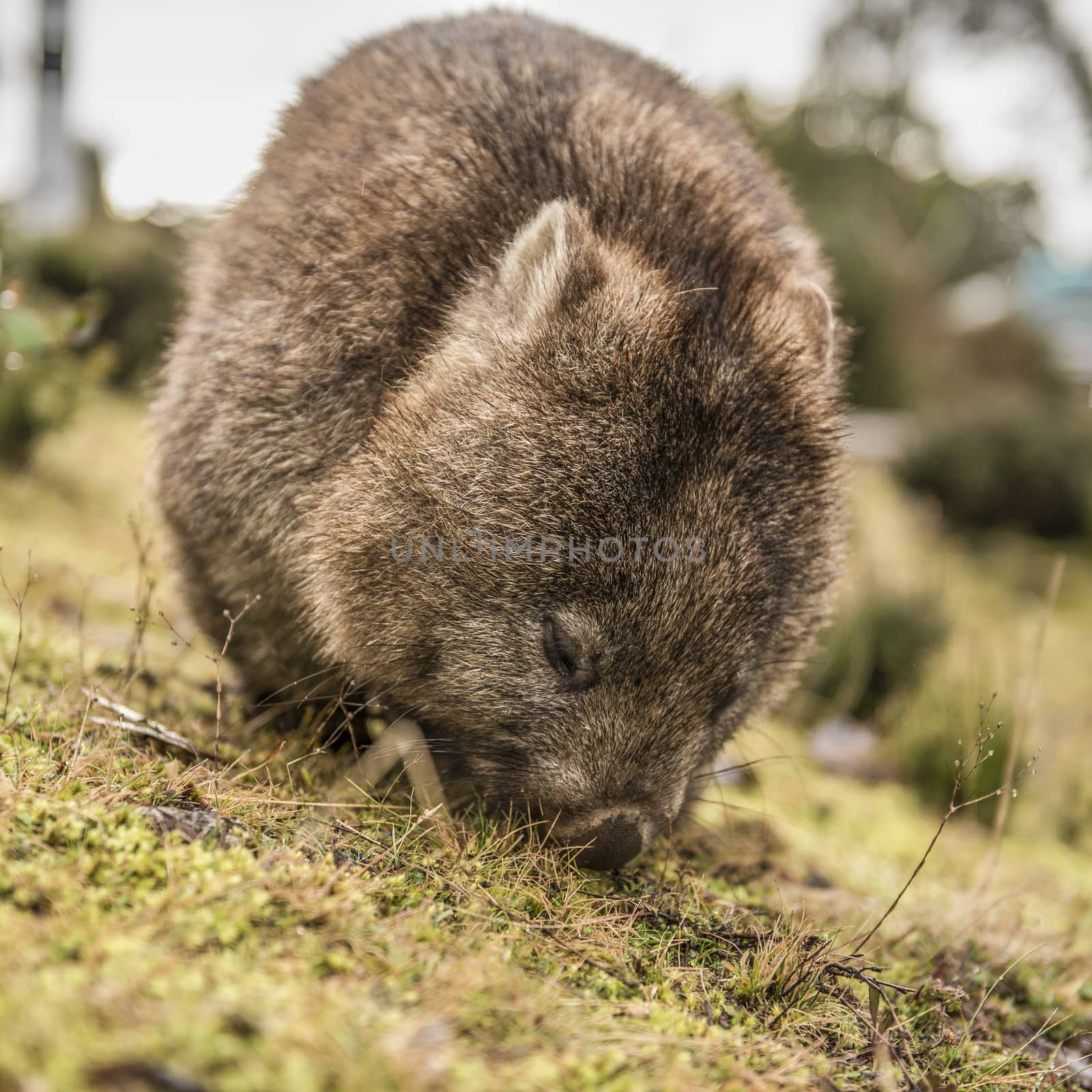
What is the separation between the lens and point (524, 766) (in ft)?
8.73

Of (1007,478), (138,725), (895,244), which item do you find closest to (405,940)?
(138,725)

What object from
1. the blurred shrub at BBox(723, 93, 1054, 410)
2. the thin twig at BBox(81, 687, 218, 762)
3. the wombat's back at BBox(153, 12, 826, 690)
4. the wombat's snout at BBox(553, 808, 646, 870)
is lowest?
the thin twig at BBox(81, 687, 218, 762)

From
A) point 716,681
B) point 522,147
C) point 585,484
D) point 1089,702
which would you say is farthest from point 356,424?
point 1089,702

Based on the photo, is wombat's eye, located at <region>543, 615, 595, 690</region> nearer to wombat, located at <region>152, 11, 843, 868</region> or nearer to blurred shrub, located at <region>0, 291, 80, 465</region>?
wombat, located at <region>152, 11, 843, 868</region>

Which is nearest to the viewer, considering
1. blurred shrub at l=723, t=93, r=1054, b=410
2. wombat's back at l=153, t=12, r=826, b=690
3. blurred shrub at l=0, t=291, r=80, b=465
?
wombat's back at l=153, t=12, r=826, b=690

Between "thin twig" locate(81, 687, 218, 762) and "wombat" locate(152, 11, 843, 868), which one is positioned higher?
"wombat" locate(152, 11, 843, 868)

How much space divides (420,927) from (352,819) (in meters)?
0.54

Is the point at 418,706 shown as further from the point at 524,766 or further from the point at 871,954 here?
the point at 871,954

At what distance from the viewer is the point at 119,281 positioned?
35.7ft

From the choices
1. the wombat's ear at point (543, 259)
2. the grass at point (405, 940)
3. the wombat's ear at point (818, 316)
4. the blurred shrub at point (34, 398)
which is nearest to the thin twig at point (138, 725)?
the grass at point (405, 940)

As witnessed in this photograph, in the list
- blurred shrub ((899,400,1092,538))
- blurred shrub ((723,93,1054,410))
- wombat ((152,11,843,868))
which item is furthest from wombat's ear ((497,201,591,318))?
blurred shrub ((899,400,1092,538))

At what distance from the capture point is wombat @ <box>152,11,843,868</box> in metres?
2.59

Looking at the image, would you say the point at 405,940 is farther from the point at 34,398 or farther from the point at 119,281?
the point at 119,281

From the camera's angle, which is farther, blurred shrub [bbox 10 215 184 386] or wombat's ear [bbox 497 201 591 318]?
blurred shrub [bbox 10 215 184 386]
